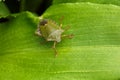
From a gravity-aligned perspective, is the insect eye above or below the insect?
above

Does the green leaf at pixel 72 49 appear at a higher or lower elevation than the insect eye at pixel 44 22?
lower

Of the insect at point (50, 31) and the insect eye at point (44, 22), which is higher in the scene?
the insect eye at point (44, 22)

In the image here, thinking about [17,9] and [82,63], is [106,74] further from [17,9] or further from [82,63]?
[17,9]

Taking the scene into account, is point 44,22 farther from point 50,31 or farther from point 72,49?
point 72,49

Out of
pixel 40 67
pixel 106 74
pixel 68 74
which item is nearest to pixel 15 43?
pixel 40 67

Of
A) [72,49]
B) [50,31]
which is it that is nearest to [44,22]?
[50,31]
